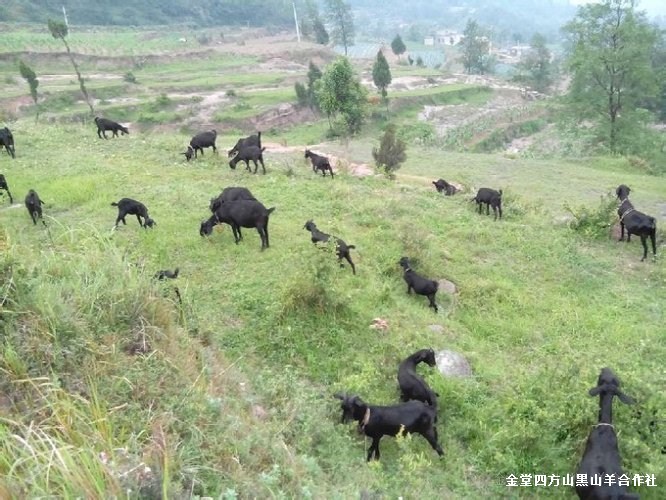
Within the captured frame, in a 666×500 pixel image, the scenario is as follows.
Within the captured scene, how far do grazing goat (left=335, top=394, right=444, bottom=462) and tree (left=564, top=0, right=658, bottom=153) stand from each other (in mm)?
33139

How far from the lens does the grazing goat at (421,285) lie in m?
10.0

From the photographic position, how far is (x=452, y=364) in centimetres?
826

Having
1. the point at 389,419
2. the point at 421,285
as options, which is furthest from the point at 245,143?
the point at 389,419

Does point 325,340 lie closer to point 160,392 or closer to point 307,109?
point 160,392

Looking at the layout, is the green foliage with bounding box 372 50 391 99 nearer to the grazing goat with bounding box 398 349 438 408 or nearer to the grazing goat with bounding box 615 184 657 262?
the grazing goat with bounding box 615 184 657 262

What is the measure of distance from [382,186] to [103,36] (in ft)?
271

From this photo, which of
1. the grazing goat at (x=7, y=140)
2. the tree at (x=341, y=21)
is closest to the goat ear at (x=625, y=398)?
the grazing goat at (x=7, y=140)

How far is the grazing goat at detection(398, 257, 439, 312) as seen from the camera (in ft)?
32.9

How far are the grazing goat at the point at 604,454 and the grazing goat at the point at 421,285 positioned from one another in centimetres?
368

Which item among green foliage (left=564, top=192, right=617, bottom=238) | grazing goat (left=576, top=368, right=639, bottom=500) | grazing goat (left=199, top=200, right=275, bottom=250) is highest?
grazing goat (left=199, top=200, right=275, bottom=250)

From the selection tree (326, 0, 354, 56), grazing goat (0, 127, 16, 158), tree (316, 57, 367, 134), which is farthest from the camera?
tree (326, 0, 354, 56)

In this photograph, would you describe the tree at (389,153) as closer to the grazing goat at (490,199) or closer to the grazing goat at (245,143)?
the grazing goat at (245,143)

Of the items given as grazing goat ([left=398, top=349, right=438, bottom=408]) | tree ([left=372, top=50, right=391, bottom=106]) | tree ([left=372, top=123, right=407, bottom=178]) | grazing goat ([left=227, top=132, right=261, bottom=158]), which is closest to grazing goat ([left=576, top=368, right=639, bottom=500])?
grazing goat ([left=398, top=349, right=438, bottom=408])

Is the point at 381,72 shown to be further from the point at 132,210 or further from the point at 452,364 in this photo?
the point at 452,364
